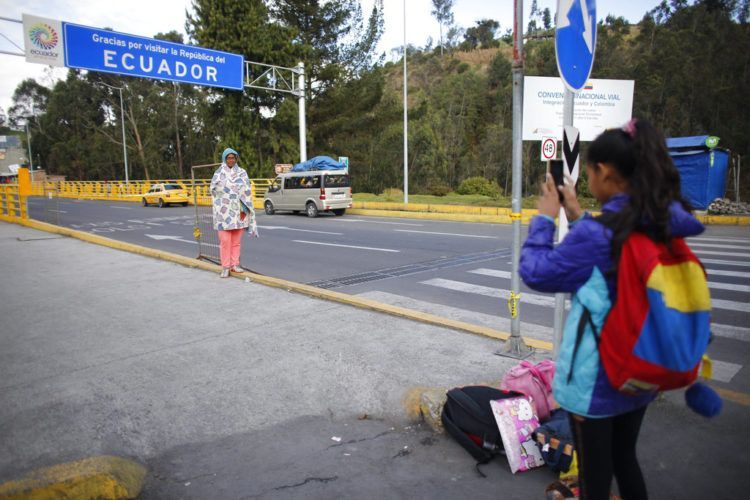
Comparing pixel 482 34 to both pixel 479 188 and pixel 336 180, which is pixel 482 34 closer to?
pixel 479 188

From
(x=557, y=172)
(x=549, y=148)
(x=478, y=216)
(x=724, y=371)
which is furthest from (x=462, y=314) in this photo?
(x=478, y=216)

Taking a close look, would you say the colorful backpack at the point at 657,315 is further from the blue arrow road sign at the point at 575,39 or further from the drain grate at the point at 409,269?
the drain grate at the point at 409,269

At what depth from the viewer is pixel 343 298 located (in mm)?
6145

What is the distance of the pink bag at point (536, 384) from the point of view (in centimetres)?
308

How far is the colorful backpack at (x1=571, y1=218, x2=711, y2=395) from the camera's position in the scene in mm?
1581

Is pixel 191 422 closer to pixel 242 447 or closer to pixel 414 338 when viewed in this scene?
pixel 242 447

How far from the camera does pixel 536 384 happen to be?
10.3ft

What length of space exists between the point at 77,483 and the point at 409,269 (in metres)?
6.74

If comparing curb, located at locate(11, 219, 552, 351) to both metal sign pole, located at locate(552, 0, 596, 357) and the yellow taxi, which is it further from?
the yellow taxi

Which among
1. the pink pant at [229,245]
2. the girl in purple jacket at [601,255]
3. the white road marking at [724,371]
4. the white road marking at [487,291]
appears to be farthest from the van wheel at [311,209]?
the girl in purple jacket at [601,255]

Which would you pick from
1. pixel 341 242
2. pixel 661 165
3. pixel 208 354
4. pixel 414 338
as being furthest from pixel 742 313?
pixel 341 242

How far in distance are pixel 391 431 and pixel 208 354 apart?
2.03 metres

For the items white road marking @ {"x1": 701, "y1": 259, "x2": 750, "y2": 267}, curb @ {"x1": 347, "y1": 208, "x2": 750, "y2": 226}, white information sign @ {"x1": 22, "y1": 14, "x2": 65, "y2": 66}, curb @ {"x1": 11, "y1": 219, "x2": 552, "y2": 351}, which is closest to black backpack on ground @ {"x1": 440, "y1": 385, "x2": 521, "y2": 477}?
curb @ {"x1": 11, "y1": 219, "x2": 552, "y2": 351}

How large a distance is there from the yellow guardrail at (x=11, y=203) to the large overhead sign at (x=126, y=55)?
4516 millimetres
